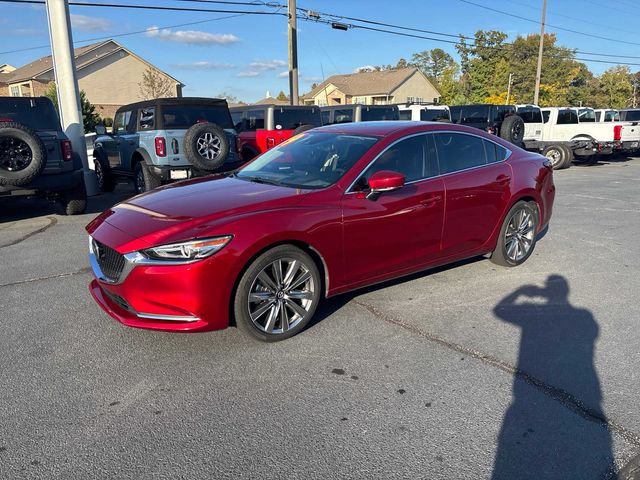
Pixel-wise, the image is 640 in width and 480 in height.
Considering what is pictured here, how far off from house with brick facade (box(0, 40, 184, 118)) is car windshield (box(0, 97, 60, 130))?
118 ft

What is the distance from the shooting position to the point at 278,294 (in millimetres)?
3852

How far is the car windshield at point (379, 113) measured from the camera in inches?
661

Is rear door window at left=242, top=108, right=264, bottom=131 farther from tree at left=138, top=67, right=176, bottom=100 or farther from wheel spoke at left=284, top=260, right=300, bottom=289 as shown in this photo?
tree at left=138, top=67, right=176, bottom=100

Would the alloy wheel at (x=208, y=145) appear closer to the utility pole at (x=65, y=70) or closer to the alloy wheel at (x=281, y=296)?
the utility pole at (x=65, y=70)

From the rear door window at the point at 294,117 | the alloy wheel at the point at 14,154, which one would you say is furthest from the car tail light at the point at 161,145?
the rear door window at the point at 294,117

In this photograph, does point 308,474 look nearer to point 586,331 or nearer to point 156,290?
point 156,290

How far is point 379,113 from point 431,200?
13043 mm

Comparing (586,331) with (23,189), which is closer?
(586,331)

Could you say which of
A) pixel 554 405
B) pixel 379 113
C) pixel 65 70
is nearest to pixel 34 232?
pixel 65 70

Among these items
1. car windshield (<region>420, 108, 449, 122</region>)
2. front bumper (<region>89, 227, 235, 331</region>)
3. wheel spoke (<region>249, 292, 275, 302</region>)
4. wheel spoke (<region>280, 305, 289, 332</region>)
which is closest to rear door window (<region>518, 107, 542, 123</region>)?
car windshield (<region>420, 108, 449, 122</region>)

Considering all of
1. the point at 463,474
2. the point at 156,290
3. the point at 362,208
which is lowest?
the point at 463,474

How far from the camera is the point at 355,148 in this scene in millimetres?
4582

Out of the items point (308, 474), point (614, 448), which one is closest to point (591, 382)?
point (614, 448)

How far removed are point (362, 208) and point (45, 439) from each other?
8.77 ft
